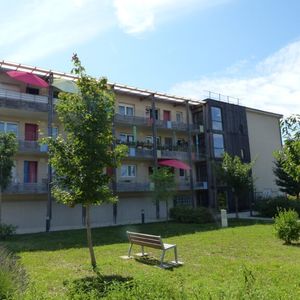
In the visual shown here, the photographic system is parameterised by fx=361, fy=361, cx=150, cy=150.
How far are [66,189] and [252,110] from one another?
35.5 m

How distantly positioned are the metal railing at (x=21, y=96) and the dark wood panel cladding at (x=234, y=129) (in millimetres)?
17452

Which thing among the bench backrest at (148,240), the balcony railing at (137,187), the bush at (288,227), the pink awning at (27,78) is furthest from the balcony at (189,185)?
the bench backrest at (148,240)

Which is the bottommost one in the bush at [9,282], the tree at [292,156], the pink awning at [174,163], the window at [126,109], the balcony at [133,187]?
the bush at [9,282]

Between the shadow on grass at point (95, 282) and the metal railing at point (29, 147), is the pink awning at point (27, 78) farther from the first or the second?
the shadow on grass at point (95, 282)

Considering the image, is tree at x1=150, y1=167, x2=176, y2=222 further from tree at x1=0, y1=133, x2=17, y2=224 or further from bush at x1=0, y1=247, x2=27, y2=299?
bush at x1=0, y1=247, x2=27, y2=299

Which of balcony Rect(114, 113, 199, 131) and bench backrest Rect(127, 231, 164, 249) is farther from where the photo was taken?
balcony Rect(114, 113, 199, 131)

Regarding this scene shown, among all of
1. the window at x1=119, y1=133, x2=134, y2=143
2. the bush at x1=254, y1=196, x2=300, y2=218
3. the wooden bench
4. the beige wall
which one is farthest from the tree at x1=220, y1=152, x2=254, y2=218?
the wooden bench

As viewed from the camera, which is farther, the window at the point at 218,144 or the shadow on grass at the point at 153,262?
the window at the point at 218,144

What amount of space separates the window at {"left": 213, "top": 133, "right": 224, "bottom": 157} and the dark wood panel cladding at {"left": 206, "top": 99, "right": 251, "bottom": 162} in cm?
44

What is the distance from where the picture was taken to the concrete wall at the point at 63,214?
2611 cm

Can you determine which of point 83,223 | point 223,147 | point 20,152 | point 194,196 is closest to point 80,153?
point 20,152

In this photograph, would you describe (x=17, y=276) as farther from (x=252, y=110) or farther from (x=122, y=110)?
(x=252, y=110)

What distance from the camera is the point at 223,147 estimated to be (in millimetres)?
37875

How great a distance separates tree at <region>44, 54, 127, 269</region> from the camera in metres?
9.62
